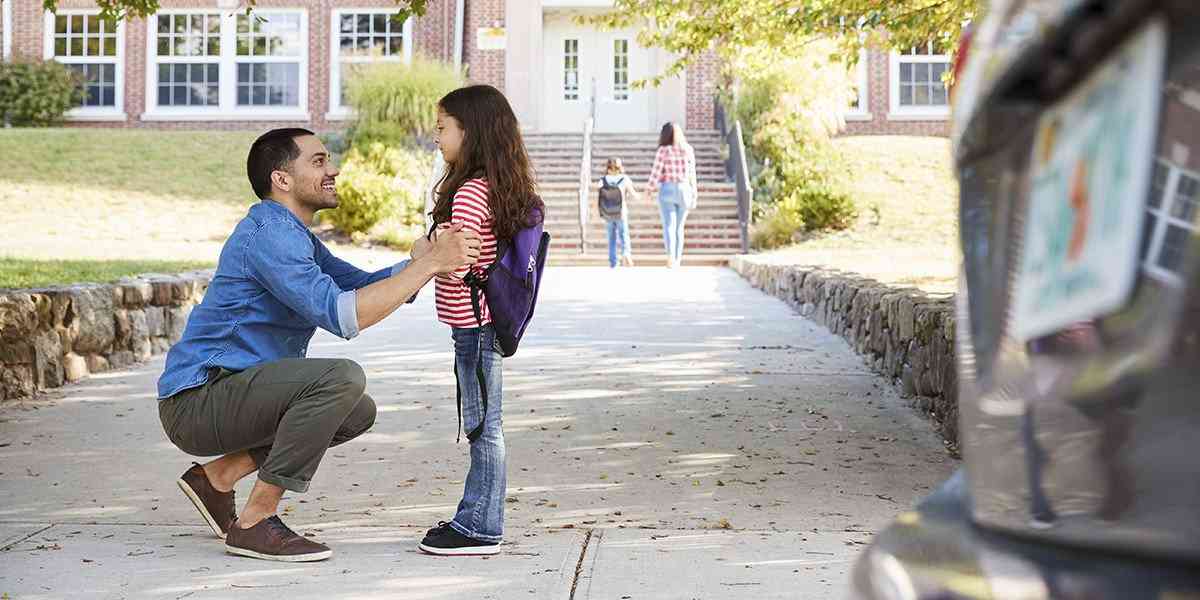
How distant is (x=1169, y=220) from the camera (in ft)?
3.39

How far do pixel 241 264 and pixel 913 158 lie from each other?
64.2ft

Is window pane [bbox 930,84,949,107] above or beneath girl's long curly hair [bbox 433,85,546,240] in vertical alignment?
above

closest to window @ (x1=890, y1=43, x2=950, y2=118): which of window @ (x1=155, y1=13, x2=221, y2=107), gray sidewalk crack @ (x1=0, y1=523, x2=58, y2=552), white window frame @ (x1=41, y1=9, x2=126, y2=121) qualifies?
window @ (x1=155, y1=13, x2=221, y2=107)

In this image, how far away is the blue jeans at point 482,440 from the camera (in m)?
3.95

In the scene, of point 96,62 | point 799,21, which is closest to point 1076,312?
point 799,21

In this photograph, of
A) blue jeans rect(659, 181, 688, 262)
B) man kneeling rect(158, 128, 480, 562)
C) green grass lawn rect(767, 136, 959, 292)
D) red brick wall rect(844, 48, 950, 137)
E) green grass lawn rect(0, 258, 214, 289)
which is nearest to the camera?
man kneeling rect(158, 128, 480, 562)

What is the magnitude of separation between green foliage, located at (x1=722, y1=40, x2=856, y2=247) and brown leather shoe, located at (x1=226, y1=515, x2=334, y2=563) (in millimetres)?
15626

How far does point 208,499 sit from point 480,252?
115 cm

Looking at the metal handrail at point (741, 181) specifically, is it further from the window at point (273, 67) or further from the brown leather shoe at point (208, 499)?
the brown leather shoe at point (208, 499)

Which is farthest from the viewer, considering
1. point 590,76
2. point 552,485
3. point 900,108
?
point 590,76

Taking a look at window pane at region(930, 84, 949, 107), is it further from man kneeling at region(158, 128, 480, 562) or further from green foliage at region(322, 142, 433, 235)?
man kneeling at region(158, 128, 480, 562)

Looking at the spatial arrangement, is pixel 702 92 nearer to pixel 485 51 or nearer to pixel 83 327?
pixel 485 51

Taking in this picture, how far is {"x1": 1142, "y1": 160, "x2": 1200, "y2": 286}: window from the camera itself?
39.9 inches

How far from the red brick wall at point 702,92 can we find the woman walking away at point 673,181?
8625mm
